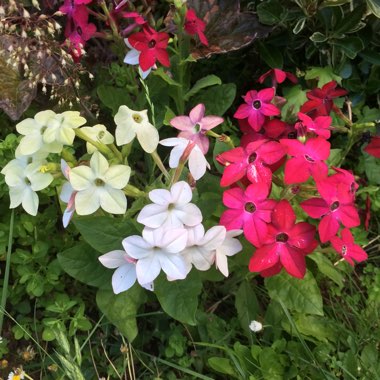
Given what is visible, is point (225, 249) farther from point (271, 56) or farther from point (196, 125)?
point (271, 56)

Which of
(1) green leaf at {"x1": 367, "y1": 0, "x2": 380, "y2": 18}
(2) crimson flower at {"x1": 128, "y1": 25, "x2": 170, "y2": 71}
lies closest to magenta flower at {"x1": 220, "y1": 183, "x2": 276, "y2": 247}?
(2) crimson flower at {"x1": 128, "y1": 25, "x2": 170, "y2": 71}

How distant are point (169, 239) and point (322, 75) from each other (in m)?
0.95

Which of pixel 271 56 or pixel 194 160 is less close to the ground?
pixel 194 160

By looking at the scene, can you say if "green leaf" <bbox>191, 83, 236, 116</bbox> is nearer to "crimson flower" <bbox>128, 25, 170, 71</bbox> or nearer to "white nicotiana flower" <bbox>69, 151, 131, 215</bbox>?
"crimson flower" <bbox>128, 25, 170, 71</bbox>

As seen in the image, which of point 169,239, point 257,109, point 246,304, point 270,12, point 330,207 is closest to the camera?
point 169,239

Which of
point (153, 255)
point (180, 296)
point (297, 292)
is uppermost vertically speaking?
point (153, 255)

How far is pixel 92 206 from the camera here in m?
1.13

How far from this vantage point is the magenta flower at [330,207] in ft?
3.93

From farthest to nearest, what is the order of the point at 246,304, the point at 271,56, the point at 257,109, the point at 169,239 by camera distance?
1. the point at 271,56
2. the point at 246,304
3. the point at 257,109
4. the point at 169,239

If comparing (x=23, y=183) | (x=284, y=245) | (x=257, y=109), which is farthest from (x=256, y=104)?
(x=23, y=183)

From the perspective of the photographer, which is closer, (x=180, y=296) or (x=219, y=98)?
(x=180, y=296)

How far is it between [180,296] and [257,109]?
519 mm

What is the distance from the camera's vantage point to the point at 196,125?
4.52 ft

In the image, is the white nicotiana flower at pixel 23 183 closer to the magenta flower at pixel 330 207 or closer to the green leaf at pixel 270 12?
the magenta flower at pixel 330 207
